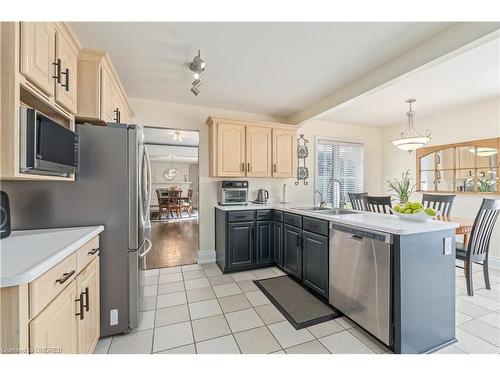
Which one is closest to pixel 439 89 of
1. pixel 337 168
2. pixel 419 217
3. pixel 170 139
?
pixel 337 168

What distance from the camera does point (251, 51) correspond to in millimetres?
2137

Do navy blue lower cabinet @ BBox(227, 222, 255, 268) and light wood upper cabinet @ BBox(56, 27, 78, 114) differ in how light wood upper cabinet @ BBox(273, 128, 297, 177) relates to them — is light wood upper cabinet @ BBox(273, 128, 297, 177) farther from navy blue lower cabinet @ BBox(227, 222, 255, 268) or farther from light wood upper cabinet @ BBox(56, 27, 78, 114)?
light wood upper cabinet @ BBox(56, 27, 78, 114)

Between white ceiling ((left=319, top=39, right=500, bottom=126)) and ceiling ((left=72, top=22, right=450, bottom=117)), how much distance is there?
444 millimetres

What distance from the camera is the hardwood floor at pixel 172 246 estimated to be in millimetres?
3625

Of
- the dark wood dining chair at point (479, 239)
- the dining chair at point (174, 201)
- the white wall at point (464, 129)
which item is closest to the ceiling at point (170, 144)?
the dining chair at point (174, 201)

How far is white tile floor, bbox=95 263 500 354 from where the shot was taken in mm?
1690

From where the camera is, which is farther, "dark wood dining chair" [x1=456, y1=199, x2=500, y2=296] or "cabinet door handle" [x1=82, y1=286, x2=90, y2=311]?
"dark wood dining chair" [x1=456, y1=199, x2=500, y2=296]

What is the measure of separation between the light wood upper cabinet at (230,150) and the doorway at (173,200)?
82cm

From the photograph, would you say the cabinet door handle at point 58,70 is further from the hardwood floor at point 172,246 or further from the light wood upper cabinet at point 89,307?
the hardwood floor at point 172,246

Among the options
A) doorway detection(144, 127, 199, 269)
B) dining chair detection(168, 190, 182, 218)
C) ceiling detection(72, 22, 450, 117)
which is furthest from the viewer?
dining chair detection(168, 190, 182, 218)

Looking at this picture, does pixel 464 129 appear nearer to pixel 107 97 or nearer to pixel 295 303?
pixel 295 303

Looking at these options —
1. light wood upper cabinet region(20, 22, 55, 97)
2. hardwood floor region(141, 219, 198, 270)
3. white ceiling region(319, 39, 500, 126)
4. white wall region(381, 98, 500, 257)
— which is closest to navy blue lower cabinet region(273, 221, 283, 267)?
hardwood floor region(141, 219, 198, 270)

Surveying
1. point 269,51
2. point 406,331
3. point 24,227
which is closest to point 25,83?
point 24,227
